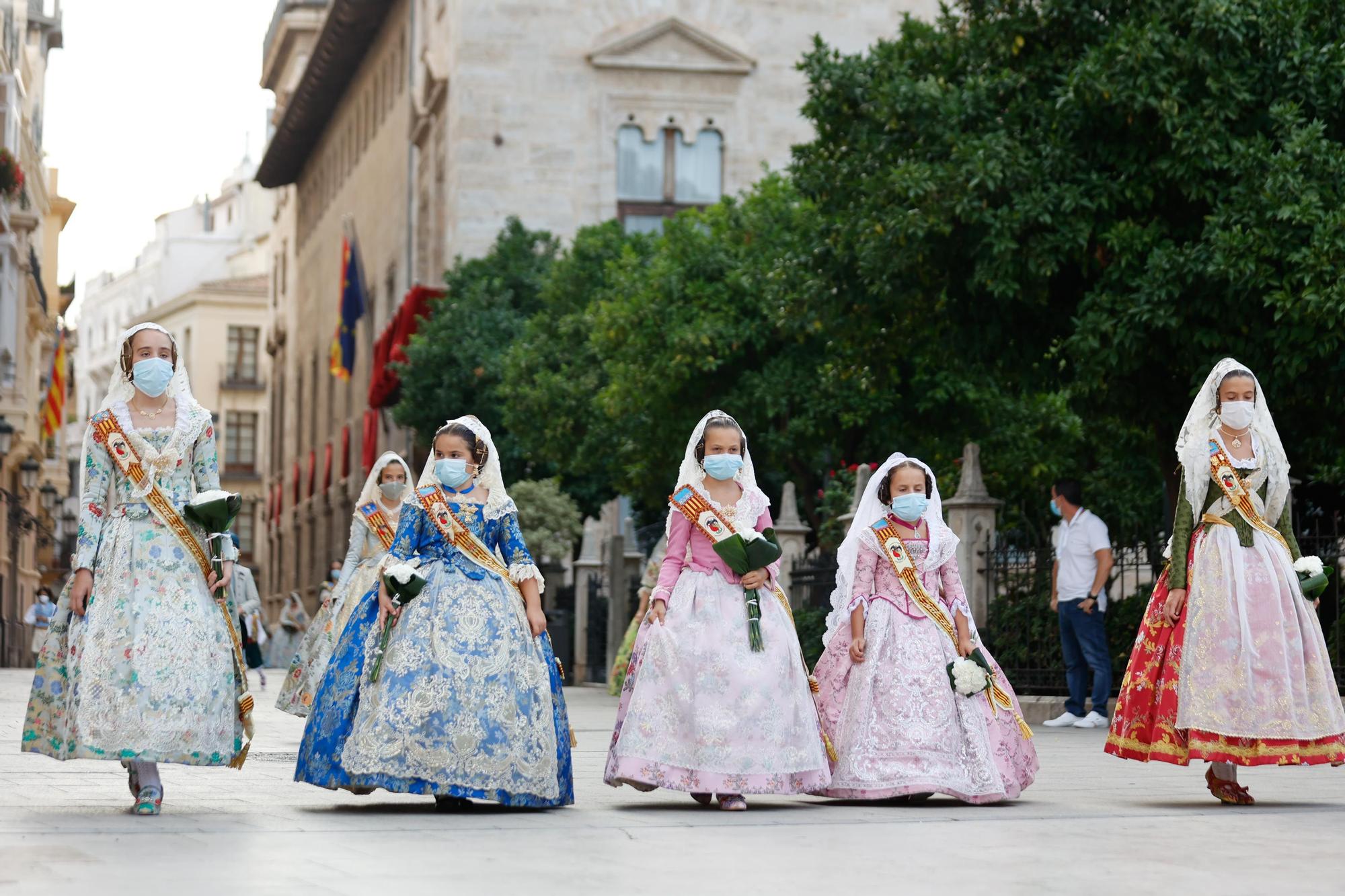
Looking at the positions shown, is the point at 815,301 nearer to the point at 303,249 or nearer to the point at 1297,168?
the point at 1297,168

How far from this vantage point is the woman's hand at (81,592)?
954cm

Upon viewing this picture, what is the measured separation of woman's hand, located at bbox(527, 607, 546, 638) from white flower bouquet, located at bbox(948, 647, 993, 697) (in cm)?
188

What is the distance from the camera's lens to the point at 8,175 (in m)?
38.5

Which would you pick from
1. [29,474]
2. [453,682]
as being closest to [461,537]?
[453,682]

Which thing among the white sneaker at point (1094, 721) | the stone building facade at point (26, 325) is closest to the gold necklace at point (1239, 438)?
the white sneaker at point (1094, 721)

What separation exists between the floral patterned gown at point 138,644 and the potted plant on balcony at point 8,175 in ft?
98.9

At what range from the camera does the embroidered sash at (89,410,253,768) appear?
9.70m

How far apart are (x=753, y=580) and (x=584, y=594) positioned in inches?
842

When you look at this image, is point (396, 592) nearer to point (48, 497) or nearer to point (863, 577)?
point (863, 577)

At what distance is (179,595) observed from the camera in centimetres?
963

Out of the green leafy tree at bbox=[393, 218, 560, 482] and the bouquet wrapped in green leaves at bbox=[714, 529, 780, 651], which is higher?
the green leafy tree at bbox=[393, 218, 560, 482]

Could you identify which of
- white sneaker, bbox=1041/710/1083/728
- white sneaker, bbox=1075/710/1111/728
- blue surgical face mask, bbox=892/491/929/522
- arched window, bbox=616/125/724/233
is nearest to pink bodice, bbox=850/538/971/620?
blue surgical face mask, bbox=892/491/929/522

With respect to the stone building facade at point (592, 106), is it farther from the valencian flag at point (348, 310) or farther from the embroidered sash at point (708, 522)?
the embroidered sash at point (708, 522)

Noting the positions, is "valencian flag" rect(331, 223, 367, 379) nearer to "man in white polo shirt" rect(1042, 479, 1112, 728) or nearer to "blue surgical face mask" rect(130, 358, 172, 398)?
"man in white polo shirt" rect(1042, 479, 1112, 728)
